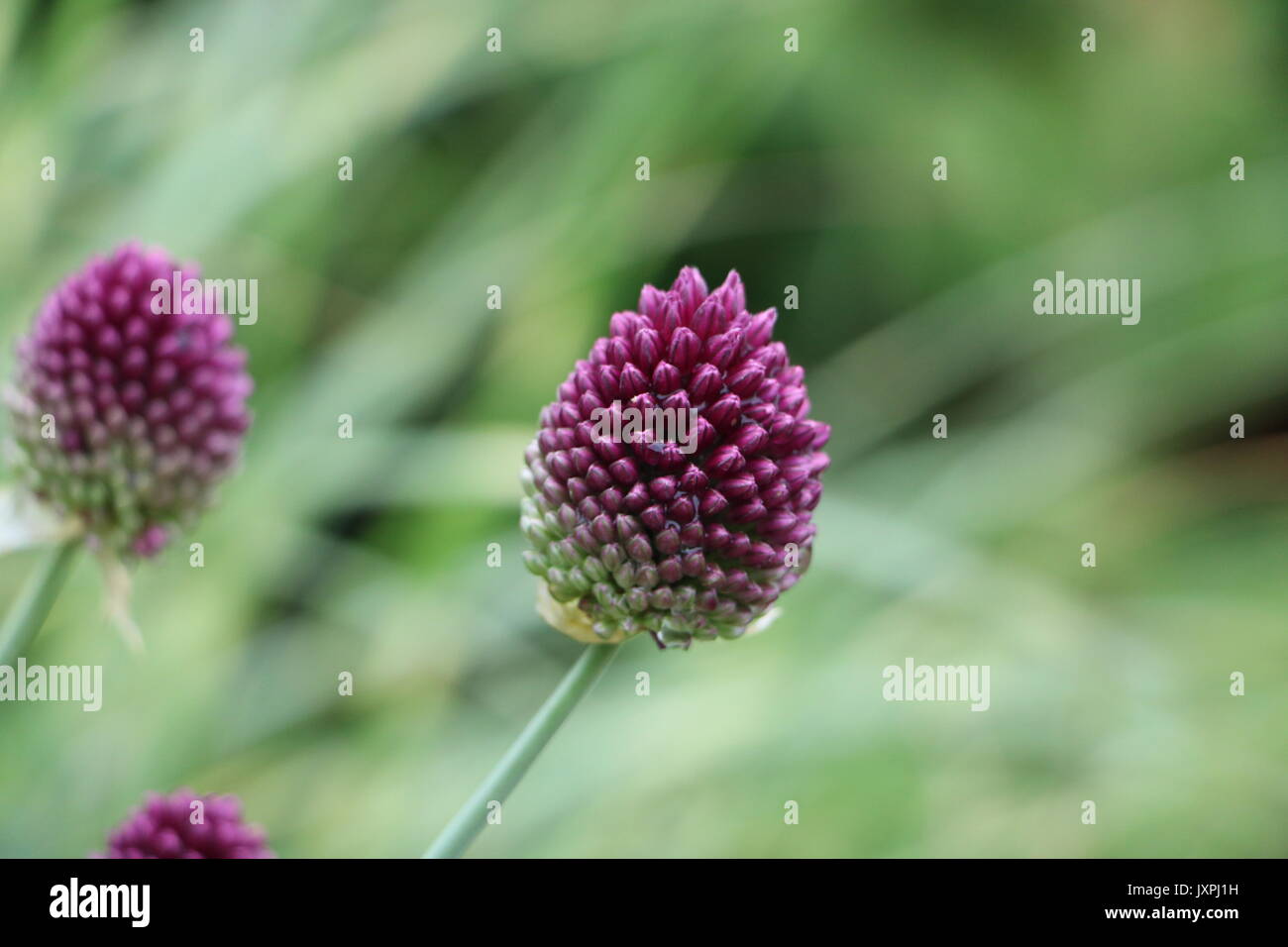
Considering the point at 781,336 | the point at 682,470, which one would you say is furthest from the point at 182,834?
the point at 781,336

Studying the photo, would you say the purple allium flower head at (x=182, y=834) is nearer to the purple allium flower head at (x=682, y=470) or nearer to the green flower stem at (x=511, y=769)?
the green flower stem at (x=511, y=769)

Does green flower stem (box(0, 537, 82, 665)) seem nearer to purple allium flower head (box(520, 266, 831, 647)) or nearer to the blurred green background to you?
purple allium flower head (box(520, 266, 831, 647))

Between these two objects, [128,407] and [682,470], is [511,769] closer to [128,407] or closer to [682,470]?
[682,470]

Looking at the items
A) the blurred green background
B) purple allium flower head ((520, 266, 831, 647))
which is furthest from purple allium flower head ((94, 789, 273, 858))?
the blurred green background

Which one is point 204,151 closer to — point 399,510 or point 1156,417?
point 399,510
